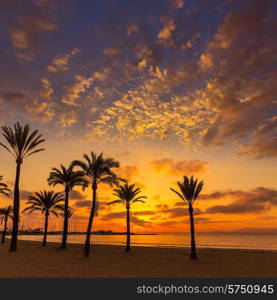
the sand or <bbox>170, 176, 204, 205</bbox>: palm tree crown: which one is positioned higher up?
<bbox>170, 176, 204, 205</bbox>: palm tree crown

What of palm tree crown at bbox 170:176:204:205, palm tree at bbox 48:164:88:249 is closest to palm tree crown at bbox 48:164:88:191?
palm tree at bbox 48:164:88:249

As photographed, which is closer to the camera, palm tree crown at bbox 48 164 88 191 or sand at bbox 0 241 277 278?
sand at bbox 0 241 277 278

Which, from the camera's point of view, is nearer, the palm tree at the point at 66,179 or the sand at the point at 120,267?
the sand at the point at 120,267

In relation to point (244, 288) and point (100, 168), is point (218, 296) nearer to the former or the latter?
point (244, 288)

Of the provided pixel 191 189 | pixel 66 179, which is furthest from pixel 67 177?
pixel 191 189

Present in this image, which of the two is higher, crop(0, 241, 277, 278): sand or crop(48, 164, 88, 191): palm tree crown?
crop(48, 164, 88, 191): palm tree crown

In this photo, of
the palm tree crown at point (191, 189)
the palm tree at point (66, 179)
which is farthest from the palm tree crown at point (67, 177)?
the palm tree crown at point (191, 189)

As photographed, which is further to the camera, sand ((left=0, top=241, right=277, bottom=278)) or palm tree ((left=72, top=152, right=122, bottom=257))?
palm tree ((left=72, top=152, right=122, bottom=257))

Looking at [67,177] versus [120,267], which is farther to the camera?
[67,177]

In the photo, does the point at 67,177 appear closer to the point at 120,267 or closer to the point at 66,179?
the point at 66,179

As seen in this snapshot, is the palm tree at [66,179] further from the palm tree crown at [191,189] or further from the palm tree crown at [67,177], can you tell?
the palm tree crown at [191,189]

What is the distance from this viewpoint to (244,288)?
13055mm

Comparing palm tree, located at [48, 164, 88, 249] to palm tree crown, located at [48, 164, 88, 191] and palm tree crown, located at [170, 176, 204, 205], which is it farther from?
palm tree crown, located at [170, 176, 204, 205]

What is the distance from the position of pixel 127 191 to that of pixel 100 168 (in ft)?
44.4
